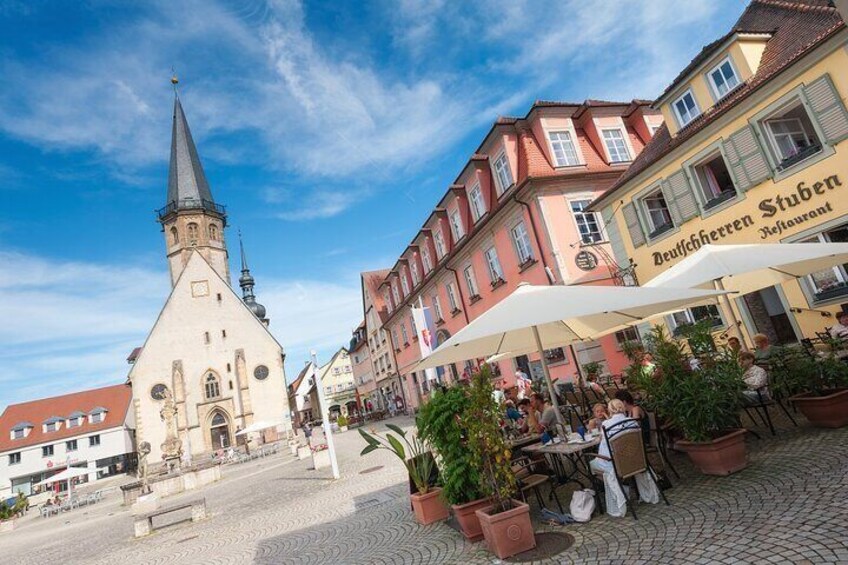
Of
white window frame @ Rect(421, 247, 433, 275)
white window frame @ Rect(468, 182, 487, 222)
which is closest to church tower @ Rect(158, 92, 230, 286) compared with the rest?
white window frame @ Rect(421, 247, 433, 275)

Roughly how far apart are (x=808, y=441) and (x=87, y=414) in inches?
2560

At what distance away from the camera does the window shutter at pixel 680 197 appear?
1356cm

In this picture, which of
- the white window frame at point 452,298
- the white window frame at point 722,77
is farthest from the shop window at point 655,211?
the white window frame at point 452,298

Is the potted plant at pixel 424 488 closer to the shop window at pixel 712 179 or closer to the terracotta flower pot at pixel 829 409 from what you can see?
the terracotta flower pot at pixel 829 409

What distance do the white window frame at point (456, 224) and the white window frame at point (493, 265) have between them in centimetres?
A: 248

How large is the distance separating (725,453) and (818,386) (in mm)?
2080

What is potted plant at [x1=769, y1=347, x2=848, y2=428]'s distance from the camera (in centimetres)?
611

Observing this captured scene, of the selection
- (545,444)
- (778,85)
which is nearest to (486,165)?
(778,85)

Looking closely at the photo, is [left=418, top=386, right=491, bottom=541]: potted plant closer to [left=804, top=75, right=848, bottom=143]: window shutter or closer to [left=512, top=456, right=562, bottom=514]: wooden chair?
[left=512, top=456, right=562, bottom=514]: wooden chair

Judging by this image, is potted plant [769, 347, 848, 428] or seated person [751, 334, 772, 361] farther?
seated person [751, 334, 772, 361]

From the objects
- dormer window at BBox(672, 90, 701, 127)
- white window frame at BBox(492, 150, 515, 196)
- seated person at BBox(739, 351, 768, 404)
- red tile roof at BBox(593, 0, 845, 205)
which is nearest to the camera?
seated person at BBox(739, 351, 768, 404)

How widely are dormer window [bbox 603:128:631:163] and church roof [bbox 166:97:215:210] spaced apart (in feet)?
154

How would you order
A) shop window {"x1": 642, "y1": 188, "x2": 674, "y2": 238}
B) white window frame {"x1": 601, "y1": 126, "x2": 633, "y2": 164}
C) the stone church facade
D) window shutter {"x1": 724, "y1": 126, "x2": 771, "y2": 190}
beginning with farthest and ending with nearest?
the stone church facade → white window frame {"x1": 601, "y1": 126, "x2": 633, "y2": 164} → shop window {"x1": 642, "y1": 188, "x2": 674, "y2": 238} → window shutter {"x1": 724, "y1": 126, "x2": 771, "y2": 190}

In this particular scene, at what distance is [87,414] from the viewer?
5284 centimetres
